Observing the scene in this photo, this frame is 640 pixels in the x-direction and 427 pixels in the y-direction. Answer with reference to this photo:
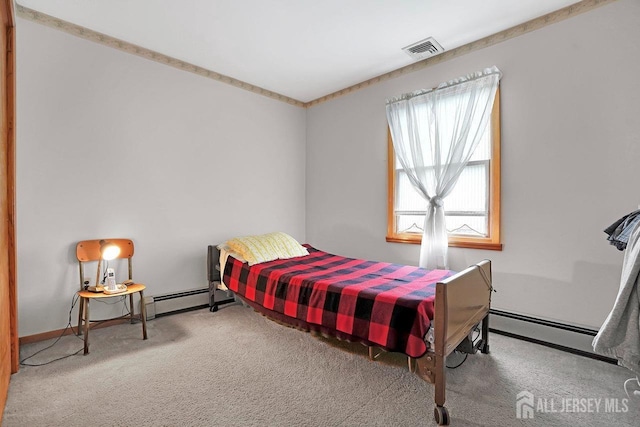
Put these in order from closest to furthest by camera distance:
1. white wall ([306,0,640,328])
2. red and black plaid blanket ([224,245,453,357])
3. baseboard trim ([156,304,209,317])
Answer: red and black plaid blanket ([224,245,453,357]) < white wall ([306,0,640,328]) < baseboard trim ([156,304,209,317])

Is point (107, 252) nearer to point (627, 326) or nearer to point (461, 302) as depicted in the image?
point (461, 302)

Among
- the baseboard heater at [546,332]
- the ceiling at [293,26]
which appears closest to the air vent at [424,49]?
the ceiling at [293,26]

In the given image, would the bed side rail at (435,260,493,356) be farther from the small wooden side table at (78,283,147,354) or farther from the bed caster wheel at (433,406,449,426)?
the small wooden side table at (78,283,147,354)

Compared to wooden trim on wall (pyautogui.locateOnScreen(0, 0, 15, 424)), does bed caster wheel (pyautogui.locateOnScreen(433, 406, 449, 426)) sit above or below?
below

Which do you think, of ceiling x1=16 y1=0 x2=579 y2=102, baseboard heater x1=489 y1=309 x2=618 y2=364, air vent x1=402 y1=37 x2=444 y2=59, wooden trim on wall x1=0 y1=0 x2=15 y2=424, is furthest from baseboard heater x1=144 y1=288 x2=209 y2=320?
air vent x1=402 y1=37 x2=444 y2=59

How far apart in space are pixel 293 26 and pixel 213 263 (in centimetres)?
257

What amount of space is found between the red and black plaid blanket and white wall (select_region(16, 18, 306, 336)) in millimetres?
855

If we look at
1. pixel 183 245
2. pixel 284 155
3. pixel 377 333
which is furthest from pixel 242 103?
pixel 377 333

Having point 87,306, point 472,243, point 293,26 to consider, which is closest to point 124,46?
point 293,26

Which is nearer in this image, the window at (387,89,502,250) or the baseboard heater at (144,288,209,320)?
the window at (387,89,502,250)

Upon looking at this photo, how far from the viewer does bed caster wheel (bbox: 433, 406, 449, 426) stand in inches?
64.2

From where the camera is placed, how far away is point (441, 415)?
1.63 m

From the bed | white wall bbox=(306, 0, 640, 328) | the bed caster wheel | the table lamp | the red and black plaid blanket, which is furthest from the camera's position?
the table lamp

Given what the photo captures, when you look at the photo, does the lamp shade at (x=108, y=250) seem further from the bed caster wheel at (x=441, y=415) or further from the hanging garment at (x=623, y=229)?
the hanging garment at (x=623, y=229)
